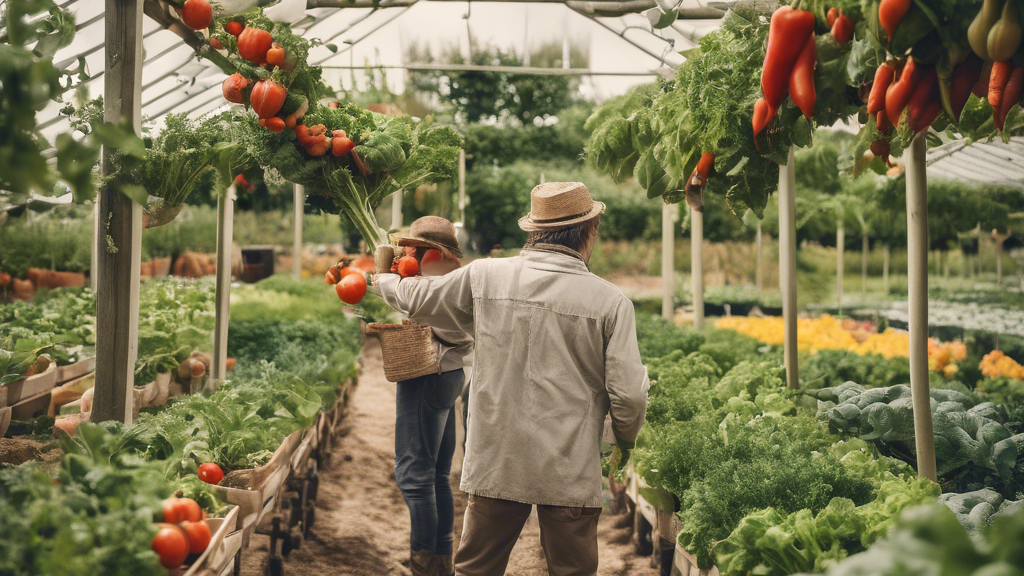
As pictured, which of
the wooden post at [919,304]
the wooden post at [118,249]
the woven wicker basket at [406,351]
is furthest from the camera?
the woven wicker basket at [406,351]

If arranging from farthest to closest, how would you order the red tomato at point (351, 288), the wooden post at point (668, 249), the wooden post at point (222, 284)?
the wooden post at point (668, 249)
the wooden post at point (222, 284)
the red tomato at point (351, 288)

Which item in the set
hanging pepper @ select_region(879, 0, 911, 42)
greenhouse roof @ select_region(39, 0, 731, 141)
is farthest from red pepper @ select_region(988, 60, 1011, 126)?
greenhouse roof @ select_region(39, 0, 731, 141)

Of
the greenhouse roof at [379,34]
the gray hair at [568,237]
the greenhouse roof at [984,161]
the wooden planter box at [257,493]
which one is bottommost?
the wooden planter box at [257,493]

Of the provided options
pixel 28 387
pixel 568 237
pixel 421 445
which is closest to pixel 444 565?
pixel 421 445

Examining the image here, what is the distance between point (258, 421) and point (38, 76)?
7.80ft

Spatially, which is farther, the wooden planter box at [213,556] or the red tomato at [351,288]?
the red tomato at [351,288]

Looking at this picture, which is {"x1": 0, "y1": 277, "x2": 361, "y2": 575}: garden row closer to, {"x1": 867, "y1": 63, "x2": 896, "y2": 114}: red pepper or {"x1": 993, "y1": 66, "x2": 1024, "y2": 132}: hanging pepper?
{"x1": 867, "y1": 63, "x2": 896, "y2": 114}: red pepper

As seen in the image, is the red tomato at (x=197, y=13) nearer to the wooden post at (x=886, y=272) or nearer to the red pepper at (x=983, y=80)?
the red pepper at (x=983, y=80)

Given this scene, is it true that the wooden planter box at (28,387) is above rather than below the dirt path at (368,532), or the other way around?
above

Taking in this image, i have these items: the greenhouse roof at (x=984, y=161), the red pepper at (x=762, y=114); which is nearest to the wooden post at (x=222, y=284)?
the red pepper at (x=762, y=114)

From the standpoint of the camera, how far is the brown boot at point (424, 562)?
3.61 meters

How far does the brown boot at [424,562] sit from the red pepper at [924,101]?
107 inches

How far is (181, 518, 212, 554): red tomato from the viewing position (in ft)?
6.68

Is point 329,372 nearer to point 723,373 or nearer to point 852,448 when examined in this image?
point 723,373
